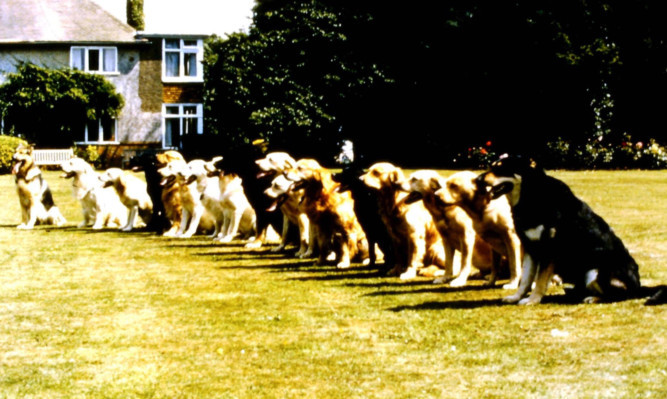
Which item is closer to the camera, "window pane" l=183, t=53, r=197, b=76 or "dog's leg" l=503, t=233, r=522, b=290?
"dog's leg" l=503, t=233, r=522, b=290

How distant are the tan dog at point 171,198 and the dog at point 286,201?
11.1 ft

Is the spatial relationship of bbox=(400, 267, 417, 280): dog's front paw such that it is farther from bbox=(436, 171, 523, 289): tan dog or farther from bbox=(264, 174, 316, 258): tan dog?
bbox=(264, 174, 316, 258): tan dog

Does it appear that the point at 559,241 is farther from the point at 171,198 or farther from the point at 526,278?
the point at 171,198

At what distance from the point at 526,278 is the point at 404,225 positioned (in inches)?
109

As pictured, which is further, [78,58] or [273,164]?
[78,58]

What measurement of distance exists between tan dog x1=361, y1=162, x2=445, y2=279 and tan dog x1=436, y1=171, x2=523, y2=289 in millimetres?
1206

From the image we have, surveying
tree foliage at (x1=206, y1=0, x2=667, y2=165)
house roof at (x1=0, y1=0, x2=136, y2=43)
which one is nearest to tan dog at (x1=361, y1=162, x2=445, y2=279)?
tree foliage at (x1=206, y1=0, x2=667, y2=165)

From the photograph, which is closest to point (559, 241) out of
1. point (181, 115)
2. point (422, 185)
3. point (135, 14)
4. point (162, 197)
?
point (422, 185)

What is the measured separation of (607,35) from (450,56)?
25.2ft

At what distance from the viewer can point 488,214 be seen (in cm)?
1169

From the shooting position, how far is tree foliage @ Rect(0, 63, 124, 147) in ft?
185

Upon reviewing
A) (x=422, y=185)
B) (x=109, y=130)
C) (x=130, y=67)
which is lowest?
(x=422, y=185)

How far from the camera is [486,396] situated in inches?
287

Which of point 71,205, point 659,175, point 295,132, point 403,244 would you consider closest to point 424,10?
point 295,132
